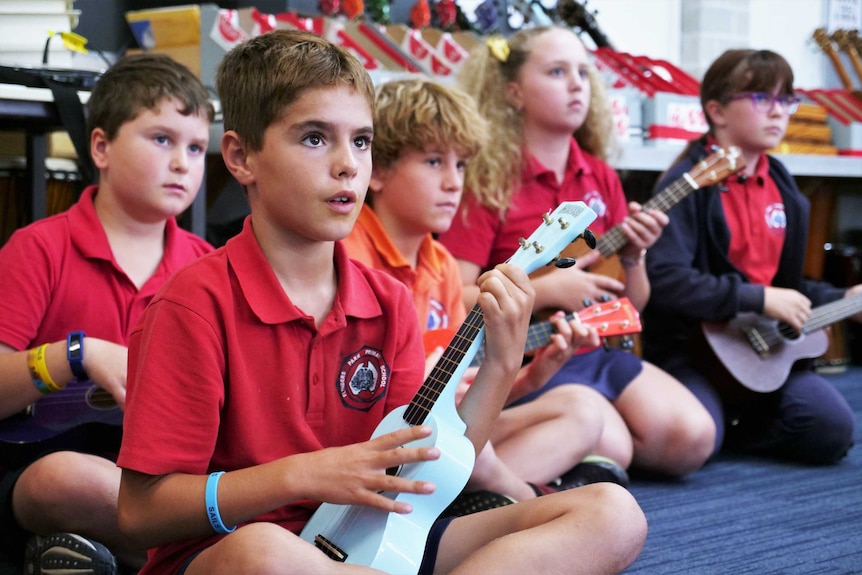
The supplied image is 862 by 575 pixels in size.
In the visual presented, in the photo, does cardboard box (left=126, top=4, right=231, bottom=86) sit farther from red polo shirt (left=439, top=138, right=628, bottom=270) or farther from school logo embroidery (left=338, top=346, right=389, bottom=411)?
school logo embroidery (left=338, top=346, right=389, bottom=411)

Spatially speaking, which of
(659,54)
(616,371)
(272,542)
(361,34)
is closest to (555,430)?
(616,371)

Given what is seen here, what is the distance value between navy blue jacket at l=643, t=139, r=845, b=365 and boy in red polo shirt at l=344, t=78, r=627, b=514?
532mm

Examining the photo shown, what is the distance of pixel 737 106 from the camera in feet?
8.41

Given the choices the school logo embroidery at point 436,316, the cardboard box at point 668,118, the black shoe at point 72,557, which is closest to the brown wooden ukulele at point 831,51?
the cardboard box at point 668,118

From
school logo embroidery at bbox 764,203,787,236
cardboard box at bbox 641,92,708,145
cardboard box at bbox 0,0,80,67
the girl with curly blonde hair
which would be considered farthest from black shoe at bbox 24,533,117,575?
cardboard box at bbox 641,92,708,145

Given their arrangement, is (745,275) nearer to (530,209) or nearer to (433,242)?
(530,209)

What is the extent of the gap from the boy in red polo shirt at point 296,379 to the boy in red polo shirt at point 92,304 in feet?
1.00

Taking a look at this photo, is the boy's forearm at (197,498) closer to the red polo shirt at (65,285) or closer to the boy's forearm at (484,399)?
the boy's forearm at (484,399)

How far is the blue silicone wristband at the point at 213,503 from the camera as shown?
1.06 metres

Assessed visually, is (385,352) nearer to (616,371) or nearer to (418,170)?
(418,170)

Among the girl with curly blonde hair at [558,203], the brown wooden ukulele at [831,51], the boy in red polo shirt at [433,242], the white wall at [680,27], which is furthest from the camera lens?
the brown wooden ukulele at [831,51]

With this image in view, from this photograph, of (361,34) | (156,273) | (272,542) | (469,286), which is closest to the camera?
(272,542)

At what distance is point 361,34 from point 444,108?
1.10 metres

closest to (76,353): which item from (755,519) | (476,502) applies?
(476,502)
